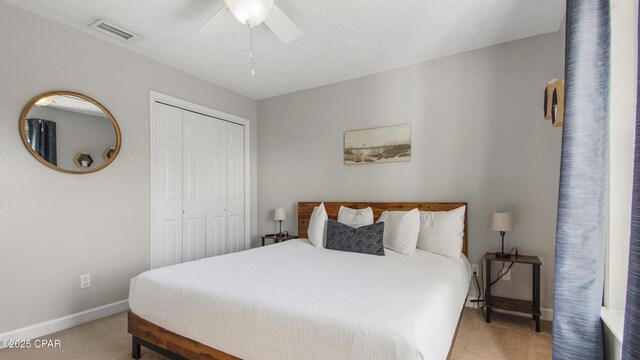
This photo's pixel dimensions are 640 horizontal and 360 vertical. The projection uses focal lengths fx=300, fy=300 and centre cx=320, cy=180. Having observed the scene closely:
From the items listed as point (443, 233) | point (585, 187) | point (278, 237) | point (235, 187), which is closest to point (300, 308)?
point (585, 187)

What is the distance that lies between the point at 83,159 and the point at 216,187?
4.97 ft

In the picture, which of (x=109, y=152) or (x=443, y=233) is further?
(x=109, y=152)

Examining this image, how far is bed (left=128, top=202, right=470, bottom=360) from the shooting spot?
129 centimetres

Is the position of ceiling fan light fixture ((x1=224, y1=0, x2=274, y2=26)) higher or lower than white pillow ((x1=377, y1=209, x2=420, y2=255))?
higher

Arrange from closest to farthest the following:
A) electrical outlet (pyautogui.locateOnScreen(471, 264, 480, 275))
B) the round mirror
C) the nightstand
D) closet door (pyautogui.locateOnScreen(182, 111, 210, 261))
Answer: the round mirror
electrical outlet (pyautogui.locateOnScreen(471, 264, 480, 275))
closet door (pyautogui.locateOnScreen(182, 111, 210, 261))
the nightstand

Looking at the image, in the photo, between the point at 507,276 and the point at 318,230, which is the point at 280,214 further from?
the point at 507,276

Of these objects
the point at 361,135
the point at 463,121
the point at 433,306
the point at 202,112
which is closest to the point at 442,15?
the point at 463,121

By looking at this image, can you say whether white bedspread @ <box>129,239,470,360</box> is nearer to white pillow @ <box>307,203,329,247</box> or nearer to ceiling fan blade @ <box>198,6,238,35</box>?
white pillow @ <box>307,203,329,247</box>

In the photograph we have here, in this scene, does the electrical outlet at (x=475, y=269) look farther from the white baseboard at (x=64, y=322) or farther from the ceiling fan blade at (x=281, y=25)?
the white baseboard at (x=64, y=322)

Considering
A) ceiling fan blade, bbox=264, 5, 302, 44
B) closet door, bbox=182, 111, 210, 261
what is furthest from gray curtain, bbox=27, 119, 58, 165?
ceiling fan blade, bbox=264, 5, 302, 44

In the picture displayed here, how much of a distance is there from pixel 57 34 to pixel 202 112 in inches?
59.0

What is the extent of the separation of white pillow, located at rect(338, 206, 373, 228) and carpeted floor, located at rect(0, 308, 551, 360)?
125cm

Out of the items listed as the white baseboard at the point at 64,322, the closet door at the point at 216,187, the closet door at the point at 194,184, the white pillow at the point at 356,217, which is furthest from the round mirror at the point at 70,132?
the white pillow at the point at 356,217

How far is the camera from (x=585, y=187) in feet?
4.25
